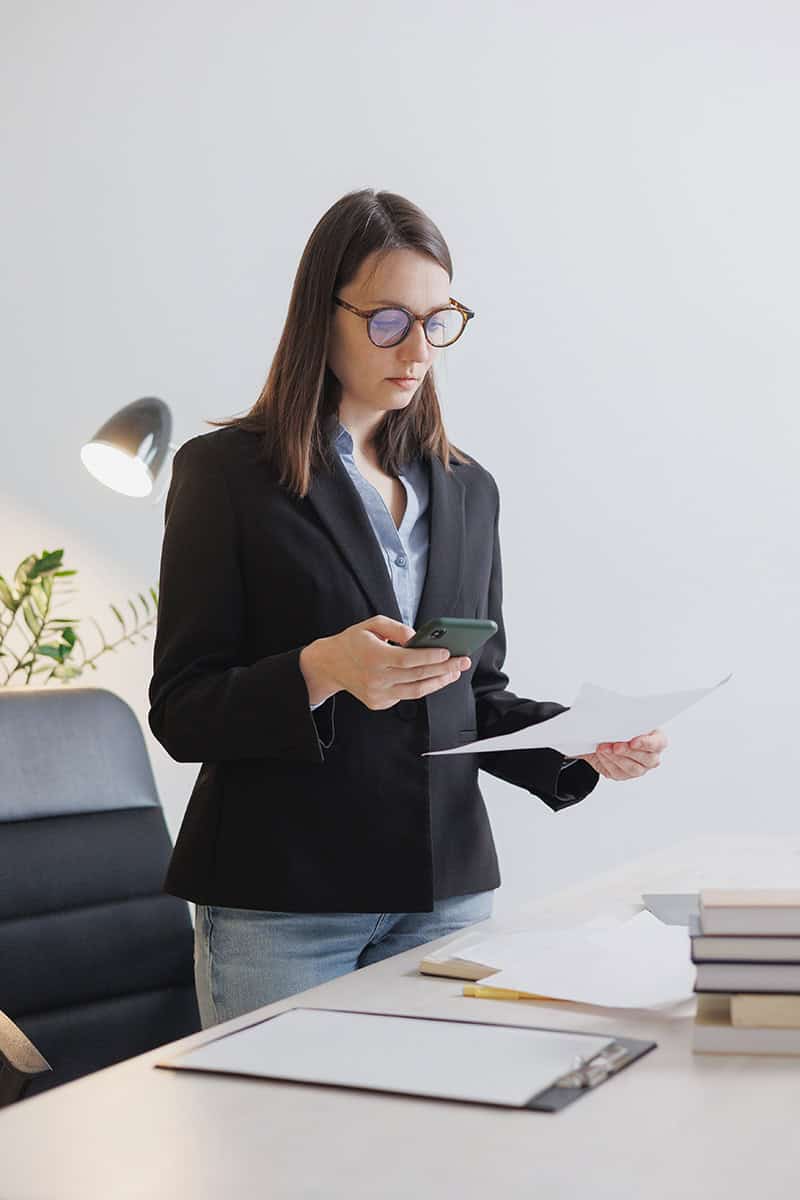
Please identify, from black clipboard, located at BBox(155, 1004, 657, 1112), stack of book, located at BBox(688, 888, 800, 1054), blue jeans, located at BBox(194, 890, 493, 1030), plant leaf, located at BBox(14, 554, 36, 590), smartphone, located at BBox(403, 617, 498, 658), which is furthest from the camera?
plant leaf, located at BBox(14, 554, 36, 590)

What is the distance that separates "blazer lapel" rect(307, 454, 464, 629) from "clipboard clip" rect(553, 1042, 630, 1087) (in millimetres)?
643

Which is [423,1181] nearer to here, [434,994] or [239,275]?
[434,994]

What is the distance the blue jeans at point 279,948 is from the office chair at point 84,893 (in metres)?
0.44

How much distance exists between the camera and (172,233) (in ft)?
10.6

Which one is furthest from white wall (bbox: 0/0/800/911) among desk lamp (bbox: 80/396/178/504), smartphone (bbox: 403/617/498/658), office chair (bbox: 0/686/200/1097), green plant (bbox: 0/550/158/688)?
smartphone (bbox: 403/617/498/658)

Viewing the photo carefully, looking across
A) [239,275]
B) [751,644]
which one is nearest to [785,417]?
[751,644]

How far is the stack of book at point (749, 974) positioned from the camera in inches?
39.9

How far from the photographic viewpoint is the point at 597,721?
1306 millimetres

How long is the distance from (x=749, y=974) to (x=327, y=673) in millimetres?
505

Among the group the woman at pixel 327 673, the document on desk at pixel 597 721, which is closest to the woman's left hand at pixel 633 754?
the woman at pixel 327 673

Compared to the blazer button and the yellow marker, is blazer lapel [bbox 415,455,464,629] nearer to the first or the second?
the blazer button

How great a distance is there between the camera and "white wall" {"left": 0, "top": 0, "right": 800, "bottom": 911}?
311cm

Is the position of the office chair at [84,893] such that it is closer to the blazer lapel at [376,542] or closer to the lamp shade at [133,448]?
the lamp shade at [133,448]

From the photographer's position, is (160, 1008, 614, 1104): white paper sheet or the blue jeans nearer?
(160, 1008, 614, 1104): white paper sheet
